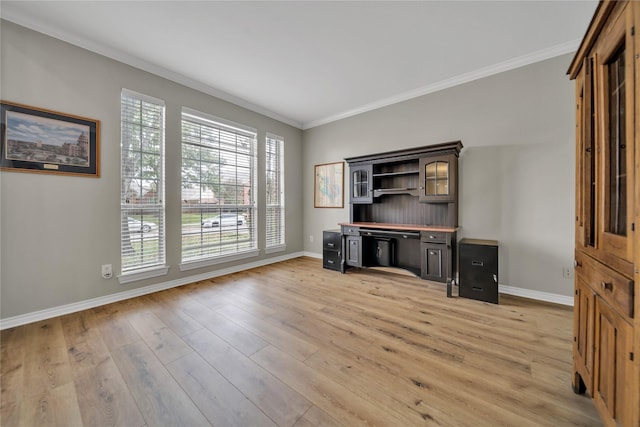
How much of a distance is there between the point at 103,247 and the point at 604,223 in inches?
161

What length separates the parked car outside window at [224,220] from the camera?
3.71 meters

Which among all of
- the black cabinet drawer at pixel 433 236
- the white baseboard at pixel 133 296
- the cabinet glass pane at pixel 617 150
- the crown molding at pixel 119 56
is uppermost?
the crown molding at pixel 119 56

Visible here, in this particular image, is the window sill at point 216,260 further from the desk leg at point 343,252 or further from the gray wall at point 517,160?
the gray wall at point 517,160

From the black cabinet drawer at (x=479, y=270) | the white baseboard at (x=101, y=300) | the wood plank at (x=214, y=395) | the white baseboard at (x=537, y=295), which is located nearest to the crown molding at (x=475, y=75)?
the black cabinet drawer at (x=479, y=270)

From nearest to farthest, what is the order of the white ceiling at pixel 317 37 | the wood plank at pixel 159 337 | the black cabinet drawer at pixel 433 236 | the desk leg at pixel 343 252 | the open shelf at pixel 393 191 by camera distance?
the wood plank at pixel 159 337, the white ceiling at pixel 317 37, the black cabinet drawer at pixel 433 236, the open shelf at pixel 393 191, the desk leg at pixel 343 252

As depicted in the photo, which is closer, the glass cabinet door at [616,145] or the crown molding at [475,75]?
the glass cabinet door at [616,145]

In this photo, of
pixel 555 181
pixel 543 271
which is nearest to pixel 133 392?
pixel 543 271

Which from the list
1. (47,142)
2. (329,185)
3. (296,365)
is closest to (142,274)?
(47,142)

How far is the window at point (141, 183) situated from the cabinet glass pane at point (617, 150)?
3.98m

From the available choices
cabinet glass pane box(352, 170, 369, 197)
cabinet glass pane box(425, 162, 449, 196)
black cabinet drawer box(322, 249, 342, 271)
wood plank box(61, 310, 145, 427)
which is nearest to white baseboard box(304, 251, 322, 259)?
black cabinet drawer box(322, 249, 342, 271)

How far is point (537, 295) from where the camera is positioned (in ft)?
9.18

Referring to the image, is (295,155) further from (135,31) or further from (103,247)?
(103,247)

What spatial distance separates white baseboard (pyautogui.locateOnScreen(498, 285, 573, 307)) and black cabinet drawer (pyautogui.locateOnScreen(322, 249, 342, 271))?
223 cm

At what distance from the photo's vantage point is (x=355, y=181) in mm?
4090
